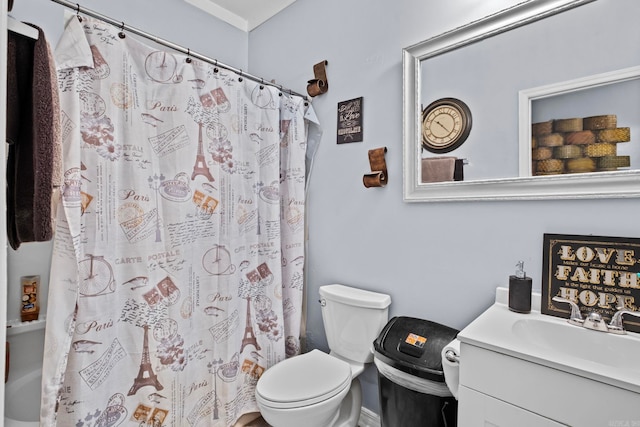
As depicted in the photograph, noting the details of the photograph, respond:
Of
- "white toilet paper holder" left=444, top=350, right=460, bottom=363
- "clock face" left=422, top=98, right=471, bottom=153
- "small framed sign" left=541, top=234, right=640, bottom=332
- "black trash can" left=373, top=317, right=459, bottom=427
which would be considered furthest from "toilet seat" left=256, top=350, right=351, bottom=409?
"clock face" left=422, top=98, right=471, bottom=153

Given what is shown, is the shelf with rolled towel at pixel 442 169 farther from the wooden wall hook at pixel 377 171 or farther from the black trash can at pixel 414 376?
the black trash can at pixel 414 376

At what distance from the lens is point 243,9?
240cm

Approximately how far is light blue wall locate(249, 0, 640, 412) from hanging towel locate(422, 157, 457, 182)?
13 cm

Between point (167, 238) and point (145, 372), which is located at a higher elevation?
point (167, 238)

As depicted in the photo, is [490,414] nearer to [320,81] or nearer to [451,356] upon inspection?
[451,356]

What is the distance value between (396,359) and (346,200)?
914 millimetres

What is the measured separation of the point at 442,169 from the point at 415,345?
80cm

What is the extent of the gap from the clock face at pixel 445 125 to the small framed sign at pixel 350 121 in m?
0.39

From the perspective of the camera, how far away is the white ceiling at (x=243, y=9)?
229cm

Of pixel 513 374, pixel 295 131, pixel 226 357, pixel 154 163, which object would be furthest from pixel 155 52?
pixel 513 374

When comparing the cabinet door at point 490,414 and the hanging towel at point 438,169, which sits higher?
the hanging towel at point 438,169

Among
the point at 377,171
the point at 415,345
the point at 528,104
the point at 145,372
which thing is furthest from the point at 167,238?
the point at 528,104

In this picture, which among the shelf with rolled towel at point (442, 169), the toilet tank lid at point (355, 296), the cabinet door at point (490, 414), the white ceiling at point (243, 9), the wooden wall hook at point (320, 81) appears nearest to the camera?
the cabinet door at point (490, 414)

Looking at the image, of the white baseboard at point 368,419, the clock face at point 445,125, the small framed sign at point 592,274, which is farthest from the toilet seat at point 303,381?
the clock face at point 445,125
